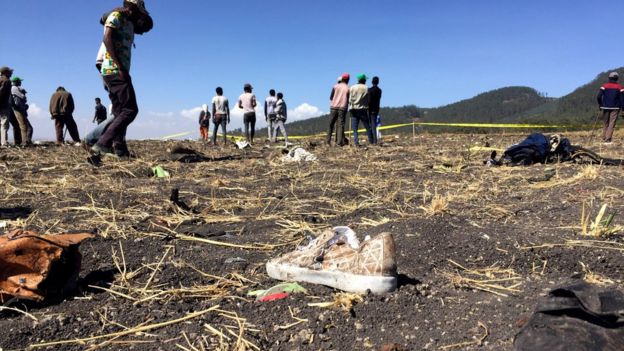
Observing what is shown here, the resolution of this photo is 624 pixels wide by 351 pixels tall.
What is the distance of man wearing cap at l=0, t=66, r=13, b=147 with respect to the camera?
8.98 meters

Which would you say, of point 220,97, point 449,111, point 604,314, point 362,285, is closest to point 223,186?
point 362,285

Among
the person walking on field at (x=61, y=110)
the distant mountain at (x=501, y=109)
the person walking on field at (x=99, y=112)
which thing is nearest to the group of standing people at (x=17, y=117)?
the person walking on field at (x=61, y=110)

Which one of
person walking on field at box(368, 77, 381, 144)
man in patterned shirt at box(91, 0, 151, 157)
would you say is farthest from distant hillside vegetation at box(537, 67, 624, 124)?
man in patterned shirt at box(91, 0, 151, 157)

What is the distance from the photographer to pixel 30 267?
5.92 feet

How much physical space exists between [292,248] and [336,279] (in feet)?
2.11

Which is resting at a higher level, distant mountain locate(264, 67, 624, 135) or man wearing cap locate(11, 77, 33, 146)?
distant mountain locate(264, 67, 624, 135)

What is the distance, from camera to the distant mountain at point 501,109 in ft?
284

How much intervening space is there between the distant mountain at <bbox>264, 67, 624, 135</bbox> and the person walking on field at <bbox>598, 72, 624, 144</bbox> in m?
70.5

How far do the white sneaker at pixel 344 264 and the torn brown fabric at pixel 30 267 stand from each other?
0.92m

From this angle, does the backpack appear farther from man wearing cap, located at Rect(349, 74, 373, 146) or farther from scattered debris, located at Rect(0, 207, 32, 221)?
man wearing cap, located at Rect(349, 74, 373, 146)

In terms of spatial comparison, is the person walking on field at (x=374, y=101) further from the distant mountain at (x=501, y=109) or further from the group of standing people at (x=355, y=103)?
the distant mountain at (x=501, y=109)

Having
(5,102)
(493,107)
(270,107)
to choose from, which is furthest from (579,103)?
(5,102)

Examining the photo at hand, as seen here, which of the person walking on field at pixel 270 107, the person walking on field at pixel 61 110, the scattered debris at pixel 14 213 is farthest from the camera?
the person walking on field at pixel 270 107

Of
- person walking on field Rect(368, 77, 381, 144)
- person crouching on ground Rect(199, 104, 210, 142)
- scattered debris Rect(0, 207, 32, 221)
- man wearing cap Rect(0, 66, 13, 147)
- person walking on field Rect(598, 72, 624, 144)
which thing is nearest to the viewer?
scattered debris Rect(0, 207, 32, 221)
